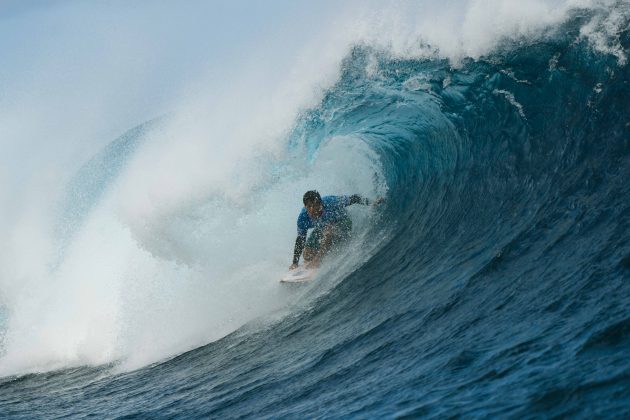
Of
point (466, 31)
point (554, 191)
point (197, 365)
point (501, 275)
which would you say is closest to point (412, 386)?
point (501, 275)

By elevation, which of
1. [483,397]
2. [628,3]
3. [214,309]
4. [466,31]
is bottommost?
[483,397]

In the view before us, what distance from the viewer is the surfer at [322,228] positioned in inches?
359

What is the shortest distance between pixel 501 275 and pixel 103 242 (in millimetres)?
8664

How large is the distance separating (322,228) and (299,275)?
88cm

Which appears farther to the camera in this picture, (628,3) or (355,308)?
(628,3)

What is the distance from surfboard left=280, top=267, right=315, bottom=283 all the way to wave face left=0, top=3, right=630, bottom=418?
0.76 feet

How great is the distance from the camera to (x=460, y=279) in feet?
17.3

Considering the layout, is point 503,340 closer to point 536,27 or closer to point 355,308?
point 355,308

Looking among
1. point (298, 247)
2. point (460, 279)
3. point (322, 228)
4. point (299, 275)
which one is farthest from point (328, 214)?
point (460, 279)

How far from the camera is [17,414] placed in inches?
248

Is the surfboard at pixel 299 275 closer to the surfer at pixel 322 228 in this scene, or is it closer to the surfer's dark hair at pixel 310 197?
the surfer at pixel 322 228

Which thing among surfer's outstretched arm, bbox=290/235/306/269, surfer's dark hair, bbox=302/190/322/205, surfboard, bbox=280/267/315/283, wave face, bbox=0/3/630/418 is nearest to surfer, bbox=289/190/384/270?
surfer's outstretched arm, bbox=290/235/306/269

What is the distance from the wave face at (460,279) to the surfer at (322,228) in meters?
0.40

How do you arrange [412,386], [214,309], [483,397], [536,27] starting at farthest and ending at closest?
1. [214,309]
2. [536,27]
3. [412,386]
4. [483,397]
